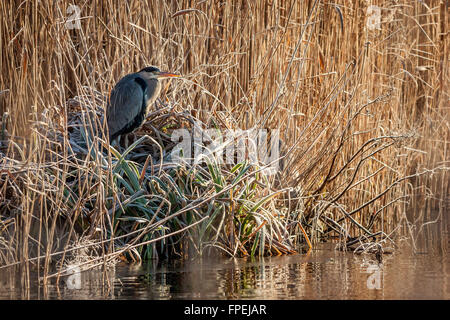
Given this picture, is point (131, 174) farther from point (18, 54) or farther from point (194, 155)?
point (18, 54)

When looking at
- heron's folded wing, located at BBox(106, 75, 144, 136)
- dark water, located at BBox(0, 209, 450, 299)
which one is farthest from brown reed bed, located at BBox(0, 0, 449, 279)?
dark water, located at BBox(0, 209, 450, 299)

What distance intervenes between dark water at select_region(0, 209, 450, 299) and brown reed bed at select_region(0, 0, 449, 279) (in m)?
0.20

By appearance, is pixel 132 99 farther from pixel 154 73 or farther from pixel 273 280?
pixel 273 280

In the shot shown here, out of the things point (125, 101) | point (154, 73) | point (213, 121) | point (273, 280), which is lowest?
point (273, 280)

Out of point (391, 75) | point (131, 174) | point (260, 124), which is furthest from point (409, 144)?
point (131, 174)

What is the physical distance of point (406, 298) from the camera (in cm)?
321

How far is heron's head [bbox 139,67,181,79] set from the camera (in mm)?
4402

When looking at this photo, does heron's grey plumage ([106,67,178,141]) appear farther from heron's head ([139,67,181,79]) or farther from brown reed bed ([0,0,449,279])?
brown reed bed ([0,0,449,279])

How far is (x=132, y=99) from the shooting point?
4.50 metres

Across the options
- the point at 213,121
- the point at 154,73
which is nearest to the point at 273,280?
the point at 213,121

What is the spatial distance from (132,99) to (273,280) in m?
1.51

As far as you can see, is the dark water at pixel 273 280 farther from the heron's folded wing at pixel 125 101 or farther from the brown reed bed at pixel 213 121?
the heron's folded wing at pixel 125 101
